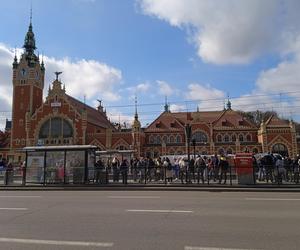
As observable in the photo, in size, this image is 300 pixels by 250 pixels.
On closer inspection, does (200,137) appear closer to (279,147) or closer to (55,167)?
(279,147)

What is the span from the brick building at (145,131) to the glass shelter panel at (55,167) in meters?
50.4

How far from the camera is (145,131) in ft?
266

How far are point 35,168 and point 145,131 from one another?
182 feet

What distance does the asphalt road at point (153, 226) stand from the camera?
7.56 metres

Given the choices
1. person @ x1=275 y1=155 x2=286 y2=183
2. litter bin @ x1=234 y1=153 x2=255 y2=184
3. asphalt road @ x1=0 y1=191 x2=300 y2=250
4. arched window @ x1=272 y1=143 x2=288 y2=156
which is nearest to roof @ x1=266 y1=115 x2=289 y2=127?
arched window @ x1=272 y1=143 x2=288 y2=156

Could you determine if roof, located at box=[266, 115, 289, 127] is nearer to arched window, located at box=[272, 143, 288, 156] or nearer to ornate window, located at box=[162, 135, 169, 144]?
arched window, located at box=[272, 143, 288, 156]

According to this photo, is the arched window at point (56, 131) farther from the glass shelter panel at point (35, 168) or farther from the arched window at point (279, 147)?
the glass shelter panel at point (35, 168)

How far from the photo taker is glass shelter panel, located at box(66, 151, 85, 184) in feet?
82.6

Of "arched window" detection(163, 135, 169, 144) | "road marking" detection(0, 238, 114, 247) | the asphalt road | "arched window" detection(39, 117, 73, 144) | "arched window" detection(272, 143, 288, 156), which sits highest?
"arched window" detection(39, 117, 73, 144)

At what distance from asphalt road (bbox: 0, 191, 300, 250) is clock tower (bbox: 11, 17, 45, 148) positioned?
235 feet

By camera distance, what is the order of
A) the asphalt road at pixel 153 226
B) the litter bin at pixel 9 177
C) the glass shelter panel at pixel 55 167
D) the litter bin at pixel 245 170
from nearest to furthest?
the asphalt road at pixel 153 226 < the litter bin at pixel 245 170 < the glass shelter panel at pixel 55 167 < the litter bin at pixel 9 177

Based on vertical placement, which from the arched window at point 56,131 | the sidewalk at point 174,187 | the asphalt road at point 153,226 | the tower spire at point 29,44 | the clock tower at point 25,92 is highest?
the tower spire at point 29,44

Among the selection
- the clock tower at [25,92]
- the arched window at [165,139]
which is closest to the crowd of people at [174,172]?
the arched window at [165,139]

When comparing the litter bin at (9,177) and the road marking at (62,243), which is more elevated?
the litter bin at (9,177)
